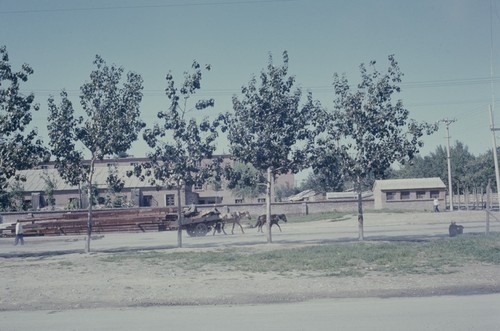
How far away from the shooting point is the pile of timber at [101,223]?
34.5 meters

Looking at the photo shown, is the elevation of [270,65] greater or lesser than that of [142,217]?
greater

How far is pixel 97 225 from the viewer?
35.6 metres

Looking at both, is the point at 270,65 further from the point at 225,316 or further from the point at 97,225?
the point at 97,225

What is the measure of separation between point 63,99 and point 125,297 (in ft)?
45.1

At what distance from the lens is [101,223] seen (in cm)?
3553

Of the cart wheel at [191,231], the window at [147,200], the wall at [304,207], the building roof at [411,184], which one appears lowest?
the cart wheel at [191,231]

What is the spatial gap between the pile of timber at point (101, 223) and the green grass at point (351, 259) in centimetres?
1608

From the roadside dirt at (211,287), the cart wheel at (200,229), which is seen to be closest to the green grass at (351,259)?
the roadside dirt at (211,287)

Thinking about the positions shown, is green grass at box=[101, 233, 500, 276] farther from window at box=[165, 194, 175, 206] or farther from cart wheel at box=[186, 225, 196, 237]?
window at box=[165, 194, 175, 206]

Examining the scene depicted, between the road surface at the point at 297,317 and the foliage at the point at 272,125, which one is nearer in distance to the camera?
the road surface at the point at 297,317

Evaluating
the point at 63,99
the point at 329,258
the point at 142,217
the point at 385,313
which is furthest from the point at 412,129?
the point at 142,217

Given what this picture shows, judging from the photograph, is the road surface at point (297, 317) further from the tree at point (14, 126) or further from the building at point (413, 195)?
the building at point (413, 195)

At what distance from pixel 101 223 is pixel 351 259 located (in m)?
26.3

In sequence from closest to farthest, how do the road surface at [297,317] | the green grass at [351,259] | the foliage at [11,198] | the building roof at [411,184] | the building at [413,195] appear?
the road surface at [297,317], the green grass at [351,259], the foliage at [11,198], the building at [413,195], the building roof at [411,184]
